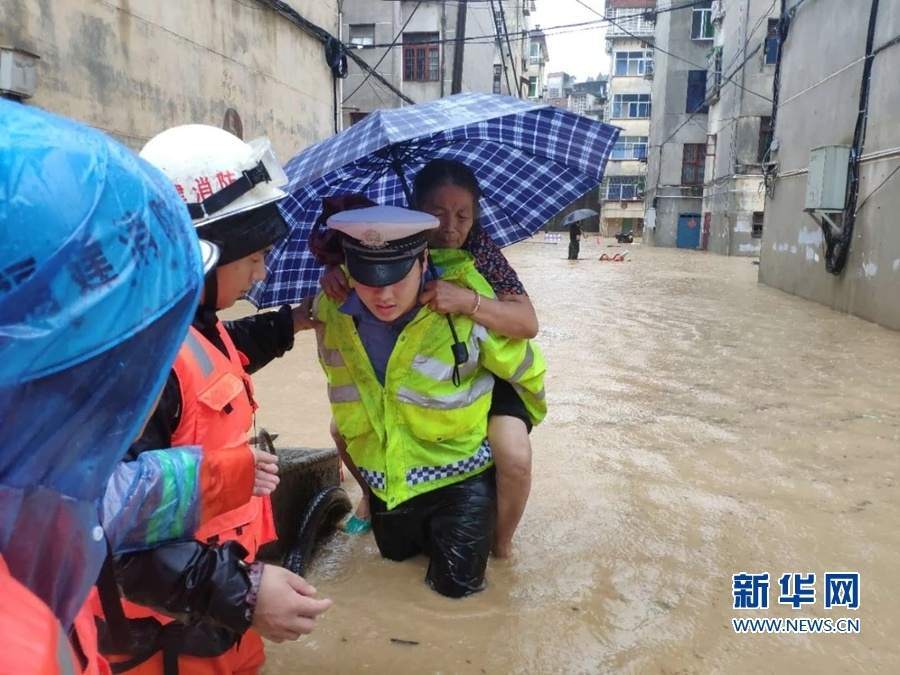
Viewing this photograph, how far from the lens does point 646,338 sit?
8.34 m

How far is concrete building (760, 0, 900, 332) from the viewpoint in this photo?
357 inches

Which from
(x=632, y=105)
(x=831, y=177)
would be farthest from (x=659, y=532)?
(x=632, y=105)

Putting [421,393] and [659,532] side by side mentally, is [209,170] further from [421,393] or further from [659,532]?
[659,532]

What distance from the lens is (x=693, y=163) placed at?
114 feet

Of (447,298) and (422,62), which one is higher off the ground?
(422,62)

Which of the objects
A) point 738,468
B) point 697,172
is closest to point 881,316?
point 738,468

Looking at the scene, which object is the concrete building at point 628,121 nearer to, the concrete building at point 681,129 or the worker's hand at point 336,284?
the concrete building at point 681,129

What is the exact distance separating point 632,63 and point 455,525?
163 ft

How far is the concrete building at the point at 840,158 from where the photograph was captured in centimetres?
908

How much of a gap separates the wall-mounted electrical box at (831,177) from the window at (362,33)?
1597 cm

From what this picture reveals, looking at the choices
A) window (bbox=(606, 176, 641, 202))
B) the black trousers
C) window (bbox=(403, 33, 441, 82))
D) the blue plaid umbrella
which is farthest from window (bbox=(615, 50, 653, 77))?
the black trousers

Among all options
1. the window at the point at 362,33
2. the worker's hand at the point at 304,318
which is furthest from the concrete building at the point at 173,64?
the window at the point at 362,33

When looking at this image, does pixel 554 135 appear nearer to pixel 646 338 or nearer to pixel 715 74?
pixel 646 338

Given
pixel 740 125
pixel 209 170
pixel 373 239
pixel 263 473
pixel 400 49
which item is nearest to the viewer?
pixel 263 473
